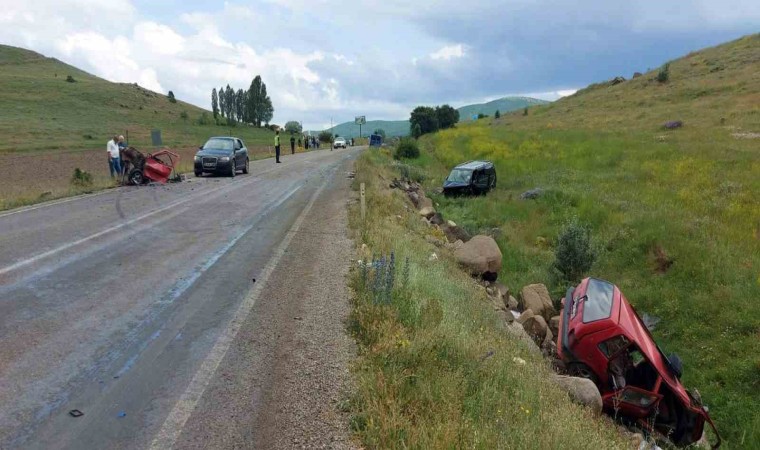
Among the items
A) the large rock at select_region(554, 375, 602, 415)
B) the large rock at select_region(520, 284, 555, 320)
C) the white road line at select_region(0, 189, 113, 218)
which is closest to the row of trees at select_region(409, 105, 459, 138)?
the white road line at select_region(0, 189, 113, 218)

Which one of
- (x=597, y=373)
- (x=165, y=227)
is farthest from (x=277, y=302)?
(x=165, y=227)

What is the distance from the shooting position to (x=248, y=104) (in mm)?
121875

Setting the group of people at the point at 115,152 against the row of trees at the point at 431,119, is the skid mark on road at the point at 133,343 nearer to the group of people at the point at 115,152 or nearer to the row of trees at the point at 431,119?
the group of people at the point at 115,152

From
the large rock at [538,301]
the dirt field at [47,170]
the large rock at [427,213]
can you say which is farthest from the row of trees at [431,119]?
the large rock at [538,301]

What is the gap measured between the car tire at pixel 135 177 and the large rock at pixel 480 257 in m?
12.0

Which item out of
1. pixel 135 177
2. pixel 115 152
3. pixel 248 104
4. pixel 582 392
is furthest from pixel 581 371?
pixel 248 104

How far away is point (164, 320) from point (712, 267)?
11782mm

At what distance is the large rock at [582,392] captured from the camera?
20.1ft

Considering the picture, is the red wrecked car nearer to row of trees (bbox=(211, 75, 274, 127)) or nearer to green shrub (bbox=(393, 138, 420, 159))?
green shrub (bbox=(393, 138, 420, 159))

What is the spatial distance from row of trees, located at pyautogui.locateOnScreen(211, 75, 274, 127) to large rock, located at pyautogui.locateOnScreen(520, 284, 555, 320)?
11026cm

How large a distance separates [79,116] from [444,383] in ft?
267

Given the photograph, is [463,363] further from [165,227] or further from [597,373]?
[165,227]

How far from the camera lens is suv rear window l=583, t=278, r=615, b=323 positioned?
319 inches

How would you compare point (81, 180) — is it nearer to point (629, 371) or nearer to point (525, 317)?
point (525, 317)
